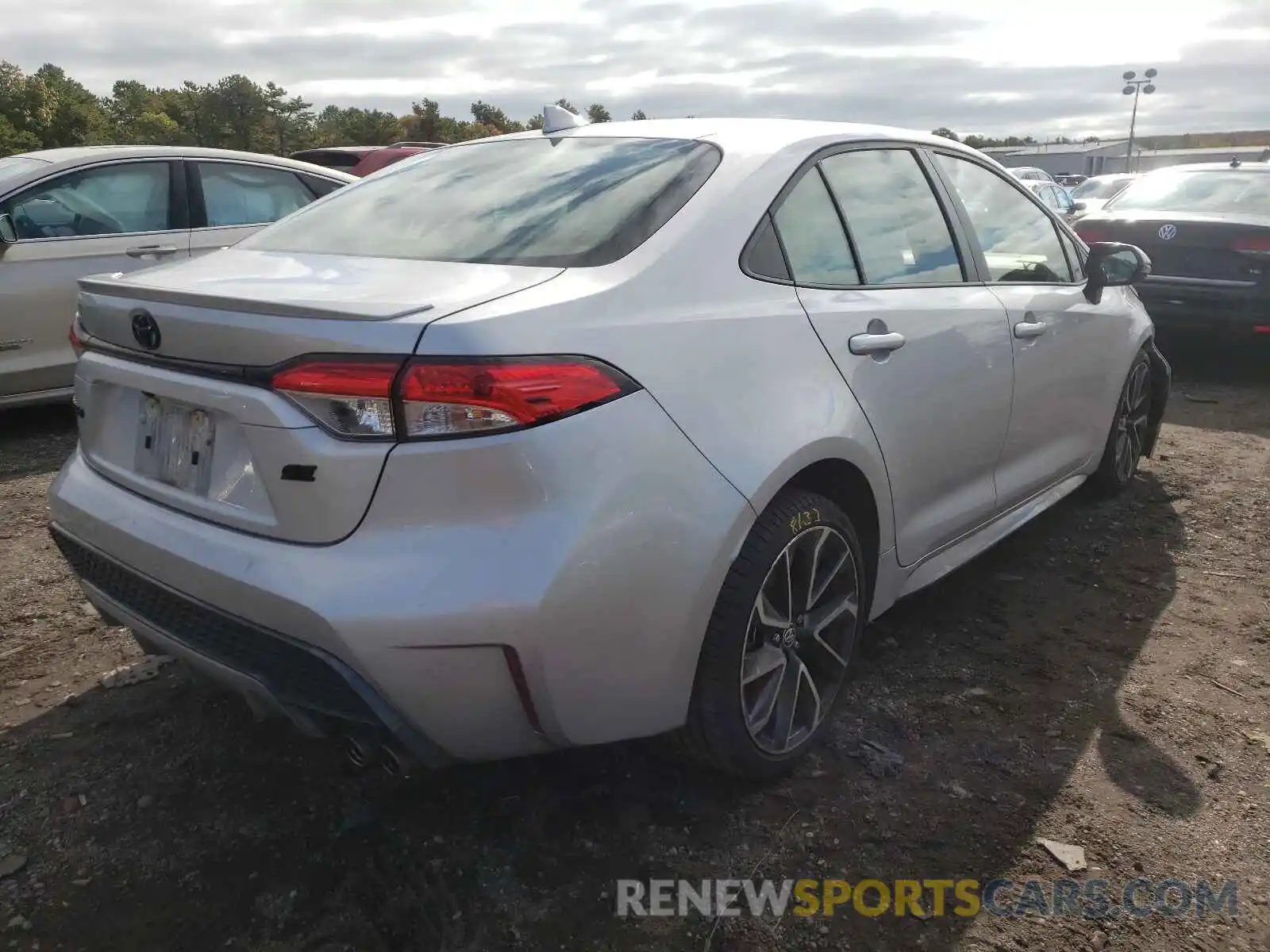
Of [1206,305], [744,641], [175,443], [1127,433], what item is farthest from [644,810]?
[1206,305]

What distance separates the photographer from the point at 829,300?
98.3 inches

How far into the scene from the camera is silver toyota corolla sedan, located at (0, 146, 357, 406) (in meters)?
5.14

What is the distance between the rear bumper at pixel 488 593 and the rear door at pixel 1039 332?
1.66m

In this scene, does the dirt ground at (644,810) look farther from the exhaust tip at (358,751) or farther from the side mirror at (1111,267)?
the side mirror at (1111,267)

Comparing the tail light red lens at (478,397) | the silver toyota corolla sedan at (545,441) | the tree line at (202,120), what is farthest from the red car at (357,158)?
the tree line at (202,120)

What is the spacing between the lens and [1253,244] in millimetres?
6676

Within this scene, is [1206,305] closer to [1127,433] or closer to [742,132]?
[1127,433]

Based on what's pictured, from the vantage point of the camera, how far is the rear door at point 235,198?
5852 mm

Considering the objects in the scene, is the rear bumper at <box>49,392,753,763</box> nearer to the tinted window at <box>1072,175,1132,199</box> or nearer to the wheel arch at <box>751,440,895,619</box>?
the wheel arch at <box>751,440,895,619</box>

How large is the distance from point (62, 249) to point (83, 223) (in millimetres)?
221

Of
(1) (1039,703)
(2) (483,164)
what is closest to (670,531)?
(2) (483,164)

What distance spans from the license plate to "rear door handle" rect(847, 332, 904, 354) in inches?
57.9

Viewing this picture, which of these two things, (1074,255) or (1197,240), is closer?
(1074,255)

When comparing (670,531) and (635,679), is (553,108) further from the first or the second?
(635,679)
